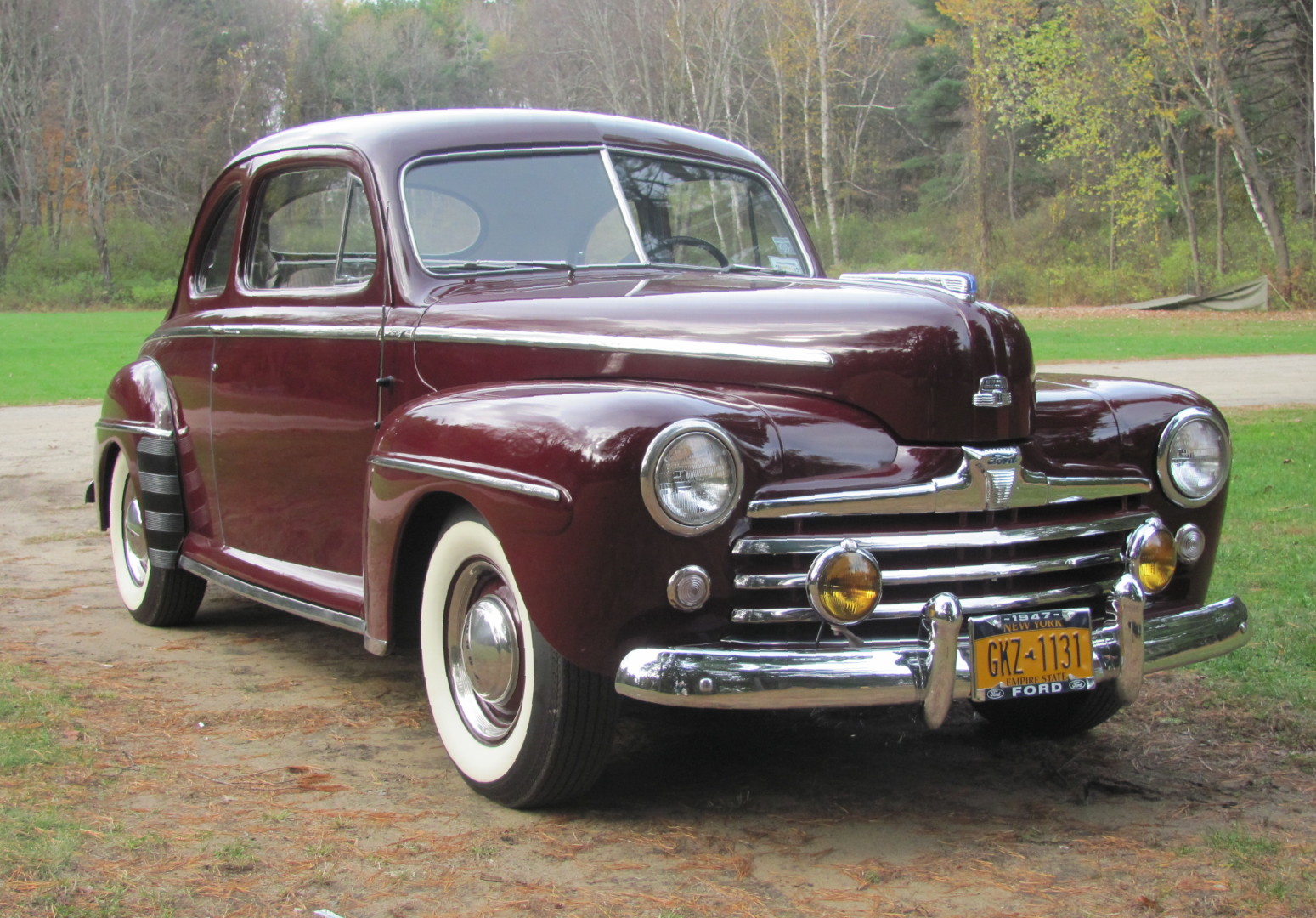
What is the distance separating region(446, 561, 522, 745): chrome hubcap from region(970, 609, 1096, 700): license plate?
1.08 m

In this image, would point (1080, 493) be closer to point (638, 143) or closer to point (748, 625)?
point (748, 625)

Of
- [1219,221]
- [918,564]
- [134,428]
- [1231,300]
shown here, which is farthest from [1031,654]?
[1219,221]

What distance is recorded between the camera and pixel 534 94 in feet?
164

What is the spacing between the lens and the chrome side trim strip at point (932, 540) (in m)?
3.09

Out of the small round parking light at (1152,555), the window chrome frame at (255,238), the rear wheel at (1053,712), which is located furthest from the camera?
the window chrome frame at (255,238)

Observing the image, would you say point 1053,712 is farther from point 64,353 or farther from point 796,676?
point 64,353

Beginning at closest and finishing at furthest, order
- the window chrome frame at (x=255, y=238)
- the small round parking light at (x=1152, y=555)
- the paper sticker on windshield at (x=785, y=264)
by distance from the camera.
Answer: the small round parking light at (x=1152, y=555)
the window chrome frame at (x=255, y=238)
the paper sticker on windshield at (x=785, y=264)

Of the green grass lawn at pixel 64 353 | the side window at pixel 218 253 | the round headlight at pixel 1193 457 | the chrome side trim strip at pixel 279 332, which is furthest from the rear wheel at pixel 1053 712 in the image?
the green grass lawn at pixel 64 353

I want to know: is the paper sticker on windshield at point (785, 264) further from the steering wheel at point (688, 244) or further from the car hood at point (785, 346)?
the car hood at point (785, 346)

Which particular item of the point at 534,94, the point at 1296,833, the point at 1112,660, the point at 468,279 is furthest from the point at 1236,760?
the point at 534,94

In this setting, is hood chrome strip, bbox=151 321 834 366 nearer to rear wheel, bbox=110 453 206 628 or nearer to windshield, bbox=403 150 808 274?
windshield, bbox=403 150 808 274

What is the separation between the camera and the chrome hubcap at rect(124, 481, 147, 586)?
18.1 ft

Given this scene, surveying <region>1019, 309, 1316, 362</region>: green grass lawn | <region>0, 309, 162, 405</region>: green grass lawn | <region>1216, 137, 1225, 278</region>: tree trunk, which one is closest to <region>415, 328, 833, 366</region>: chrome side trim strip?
<region>0, 309, 162, 405</region>: green grass lawn

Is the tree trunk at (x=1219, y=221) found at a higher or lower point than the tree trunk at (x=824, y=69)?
lower
